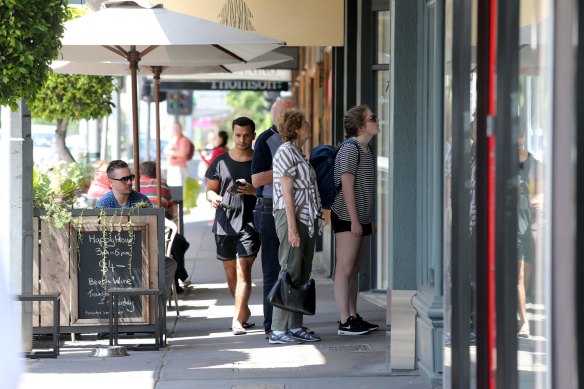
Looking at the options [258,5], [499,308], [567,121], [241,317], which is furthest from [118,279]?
[567,121]

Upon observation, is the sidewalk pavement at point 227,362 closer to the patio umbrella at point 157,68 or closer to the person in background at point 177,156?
the patio umbrella at point 157,68

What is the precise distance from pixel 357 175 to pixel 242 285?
1.32 metres

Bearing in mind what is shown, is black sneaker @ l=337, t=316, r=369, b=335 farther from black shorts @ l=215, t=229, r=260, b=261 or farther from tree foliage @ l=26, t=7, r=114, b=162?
tree foliage @ l=26, t=7, r=114, b=162

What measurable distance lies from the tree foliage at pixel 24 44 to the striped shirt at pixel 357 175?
234 centimetres

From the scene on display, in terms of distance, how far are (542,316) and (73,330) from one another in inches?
227

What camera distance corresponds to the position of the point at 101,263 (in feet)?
28.7

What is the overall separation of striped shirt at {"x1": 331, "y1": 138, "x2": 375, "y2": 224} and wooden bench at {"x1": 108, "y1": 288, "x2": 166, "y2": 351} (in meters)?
1.50

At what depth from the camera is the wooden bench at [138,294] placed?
334 inches

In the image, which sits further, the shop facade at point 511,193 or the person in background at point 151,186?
the person in background at point 151,186

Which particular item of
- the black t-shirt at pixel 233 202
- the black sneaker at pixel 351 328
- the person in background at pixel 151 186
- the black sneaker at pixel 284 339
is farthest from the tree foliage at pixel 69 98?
the black sneaker at pixel 284 339

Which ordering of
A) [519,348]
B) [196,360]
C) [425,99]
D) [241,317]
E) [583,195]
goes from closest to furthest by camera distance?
1. [583,195]
2. [519,348]
3. [425,99]
4. [196,360]
5. [241,317]

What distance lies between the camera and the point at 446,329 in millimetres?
4773

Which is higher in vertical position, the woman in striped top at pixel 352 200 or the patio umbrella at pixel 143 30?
the patio umbrella at pixel 143 30

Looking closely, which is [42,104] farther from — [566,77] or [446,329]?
[566,77]
